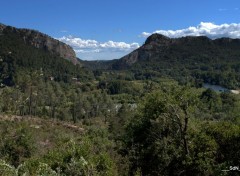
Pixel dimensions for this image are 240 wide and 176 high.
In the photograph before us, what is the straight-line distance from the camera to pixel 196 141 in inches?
1531

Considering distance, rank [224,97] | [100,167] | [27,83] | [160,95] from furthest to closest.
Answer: [224,97] → [27,83] → [160,95] → [100,167]

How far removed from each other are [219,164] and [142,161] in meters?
9.59

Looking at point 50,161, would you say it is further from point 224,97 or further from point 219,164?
point 224,97

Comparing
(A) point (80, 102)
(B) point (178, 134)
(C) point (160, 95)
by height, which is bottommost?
(A) point (80, 102)

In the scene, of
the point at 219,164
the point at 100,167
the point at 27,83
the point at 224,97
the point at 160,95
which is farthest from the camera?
the point at 224,97

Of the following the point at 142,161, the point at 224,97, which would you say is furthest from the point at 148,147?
the point at 224,97

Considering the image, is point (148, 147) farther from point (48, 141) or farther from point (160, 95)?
point (48, 141)

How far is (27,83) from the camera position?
130 meters

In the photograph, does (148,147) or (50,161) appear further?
(148,147)

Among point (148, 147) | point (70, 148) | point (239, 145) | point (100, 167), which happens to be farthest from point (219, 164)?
point (70, 148)

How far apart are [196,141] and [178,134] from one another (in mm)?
2480

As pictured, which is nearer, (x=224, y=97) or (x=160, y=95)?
(x=160, y=95)

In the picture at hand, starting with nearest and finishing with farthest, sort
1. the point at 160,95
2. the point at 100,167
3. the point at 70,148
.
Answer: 1. the point at 100,167
2. the point at 70,148
3. the point at 160,95

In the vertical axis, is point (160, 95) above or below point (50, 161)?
above
